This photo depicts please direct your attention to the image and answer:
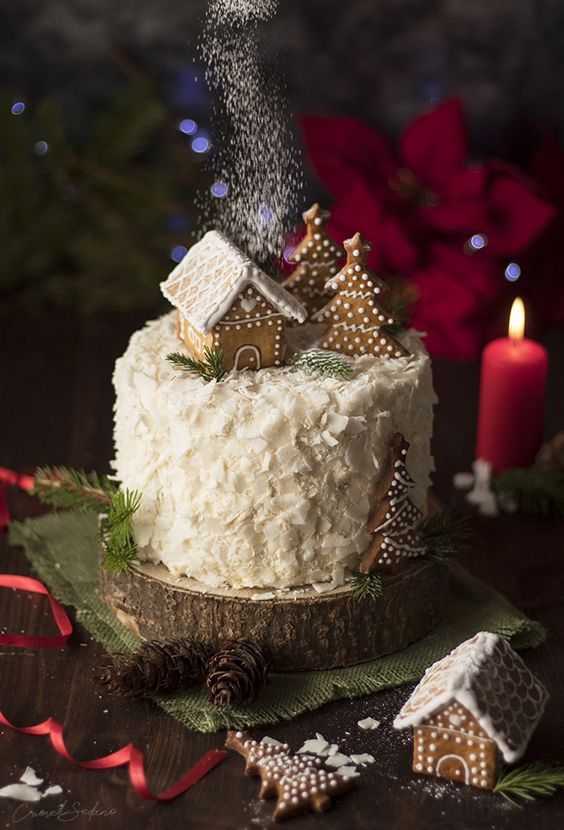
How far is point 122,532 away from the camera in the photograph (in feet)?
7.95

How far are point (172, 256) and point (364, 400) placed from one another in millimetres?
1803

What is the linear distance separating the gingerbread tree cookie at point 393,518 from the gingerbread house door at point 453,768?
1.29 feet

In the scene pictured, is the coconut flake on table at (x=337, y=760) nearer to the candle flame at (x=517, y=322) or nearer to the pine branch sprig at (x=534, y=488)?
the pine branch sprig at (x=534, y=488)

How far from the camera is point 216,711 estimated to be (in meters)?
2.28

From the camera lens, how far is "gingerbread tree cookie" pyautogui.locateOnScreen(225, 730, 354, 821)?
80.8 inches

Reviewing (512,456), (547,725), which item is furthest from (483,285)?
(547,725)

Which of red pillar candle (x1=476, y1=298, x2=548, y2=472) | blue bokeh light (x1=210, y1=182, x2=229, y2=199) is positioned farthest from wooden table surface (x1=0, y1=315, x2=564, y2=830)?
blue bokeh light (x1=210, y1=182, x2=229, y2=199)

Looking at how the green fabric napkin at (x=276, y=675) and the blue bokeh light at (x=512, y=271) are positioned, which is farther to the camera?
the blue bokeh light at (x=512, y=271)

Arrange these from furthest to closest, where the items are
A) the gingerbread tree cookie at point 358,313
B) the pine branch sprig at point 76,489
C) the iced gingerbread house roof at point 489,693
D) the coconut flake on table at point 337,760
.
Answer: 1. the pine branch sprig at point 76,489
2. the gingerbread tree cookie at point 358,313
3. the coconut flake on table at point 337,760
4. the iced gingerbread house roof at point 489,693

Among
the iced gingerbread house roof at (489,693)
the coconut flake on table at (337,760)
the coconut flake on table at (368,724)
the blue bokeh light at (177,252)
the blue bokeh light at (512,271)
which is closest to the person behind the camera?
the iced gingerbread house roof at (489,693)

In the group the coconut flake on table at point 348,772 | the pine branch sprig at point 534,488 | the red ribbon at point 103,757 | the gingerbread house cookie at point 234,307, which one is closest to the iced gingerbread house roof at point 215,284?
the gingerbread house cookie at point 234,307

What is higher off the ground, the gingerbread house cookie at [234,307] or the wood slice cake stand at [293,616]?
the gingerbread house cookie at [234,307]

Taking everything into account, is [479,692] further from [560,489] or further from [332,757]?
[560,489]

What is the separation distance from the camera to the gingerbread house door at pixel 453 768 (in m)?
2.11
